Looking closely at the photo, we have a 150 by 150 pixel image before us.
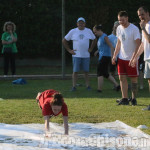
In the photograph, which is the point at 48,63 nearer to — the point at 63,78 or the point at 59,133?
the point at 63,78

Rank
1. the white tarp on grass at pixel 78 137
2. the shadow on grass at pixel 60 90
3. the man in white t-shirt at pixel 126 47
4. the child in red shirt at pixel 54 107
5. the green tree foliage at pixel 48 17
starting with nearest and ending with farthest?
1. the white tarp on grass at pixel 78 137
2. the child in red shirt at pixel 54 107
3. the man in white t-shirt at pixel 126 47
4. the shadow on grass at pixel 60 90
5. the green tree foliage at pixel 48 17

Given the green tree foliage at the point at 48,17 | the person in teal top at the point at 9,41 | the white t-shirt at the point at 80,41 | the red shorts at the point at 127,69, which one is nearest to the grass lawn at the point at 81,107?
the red shorts at the point at 127,69

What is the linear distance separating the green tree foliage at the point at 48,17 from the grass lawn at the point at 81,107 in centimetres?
891

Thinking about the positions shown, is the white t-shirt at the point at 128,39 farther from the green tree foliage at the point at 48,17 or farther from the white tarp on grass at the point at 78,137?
the green tree foliage at the point at 48,17

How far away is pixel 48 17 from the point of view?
20828mm

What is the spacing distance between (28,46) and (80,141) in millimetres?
15583

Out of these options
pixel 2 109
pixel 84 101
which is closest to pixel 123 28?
pixel 84 101

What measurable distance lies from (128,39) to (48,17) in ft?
41.3

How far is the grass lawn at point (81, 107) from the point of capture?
713cm

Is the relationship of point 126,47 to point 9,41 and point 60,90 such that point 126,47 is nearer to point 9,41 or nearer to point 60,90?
point 60,90

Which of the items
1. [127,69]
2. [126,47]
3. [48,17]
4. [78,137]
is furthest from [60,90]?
[48,17]

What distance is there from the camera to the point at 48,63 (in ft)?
72.2

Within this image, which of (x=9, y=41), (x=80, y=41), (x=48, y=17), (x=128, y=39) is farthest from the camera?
(x=48, y=17)

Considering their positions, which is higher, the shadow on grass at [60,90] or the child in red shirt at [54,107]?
the child in red shirt at [54,107]
